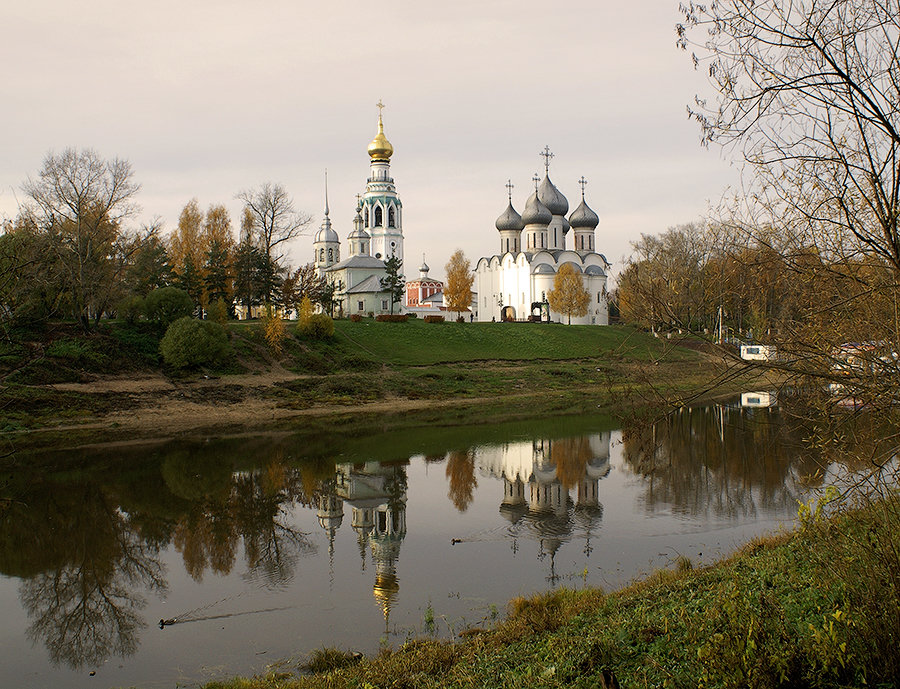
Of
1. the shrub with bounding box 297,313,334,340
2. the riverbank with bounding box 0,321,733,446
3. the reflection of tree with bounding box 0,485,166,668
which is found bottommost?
the reflection of tree with bounding box 0,485,166,668

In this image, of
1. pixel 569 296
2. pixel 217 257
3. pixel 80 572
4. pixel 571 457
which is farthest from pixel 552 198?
pixel 80 572

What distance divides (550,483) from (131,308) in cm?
2144

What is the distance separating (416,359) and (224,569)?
2446 centimetres

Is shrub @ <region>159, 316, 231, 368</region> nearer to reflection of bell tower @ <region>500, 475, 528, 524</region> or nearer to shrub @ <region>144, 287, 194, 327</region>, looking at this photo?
shrub @ <region>144, 287, 194, 327</region>

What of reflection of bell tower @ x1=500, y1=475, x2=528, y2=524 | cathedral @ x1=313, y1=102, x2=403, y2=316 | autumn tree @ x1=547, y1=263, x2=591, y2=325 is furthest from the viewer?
cathedral @ x1=313, y1=102, x2=403, y2=316

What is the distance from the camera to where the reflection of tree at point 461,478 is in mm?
14219

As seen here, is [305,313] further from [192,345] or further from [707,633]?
[707,633]

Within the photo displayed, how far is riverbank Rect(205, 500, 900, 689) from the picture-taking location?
4395 millimetres

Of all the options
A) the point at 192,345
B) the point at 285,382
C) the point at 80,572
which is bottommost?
the point at 80,572

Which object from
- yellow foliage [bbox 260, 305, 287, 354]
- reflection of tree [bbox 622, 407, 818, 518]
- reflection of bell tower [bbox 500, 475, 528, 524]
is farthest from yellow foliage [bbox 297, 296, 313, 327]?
reflection of bell tower [bbox 500, 475, 528, 524]

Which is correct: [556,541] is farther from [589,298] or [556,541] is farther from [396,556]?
[589,298]

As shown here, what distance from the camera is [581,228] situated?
191 ft

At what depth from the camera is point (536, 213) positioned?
2206 inches

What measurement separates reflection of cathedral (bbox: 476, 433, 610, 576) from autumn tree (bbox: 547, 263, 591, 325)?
3030 cm
